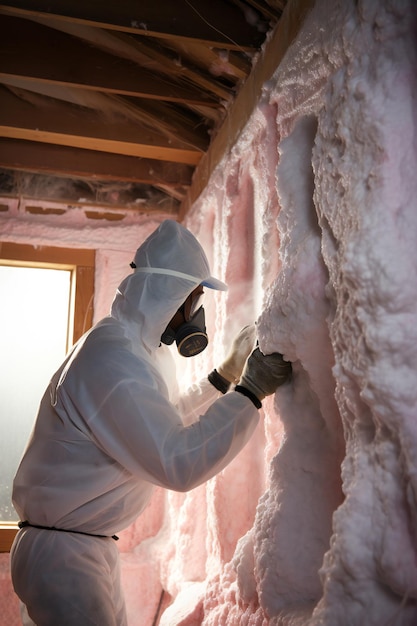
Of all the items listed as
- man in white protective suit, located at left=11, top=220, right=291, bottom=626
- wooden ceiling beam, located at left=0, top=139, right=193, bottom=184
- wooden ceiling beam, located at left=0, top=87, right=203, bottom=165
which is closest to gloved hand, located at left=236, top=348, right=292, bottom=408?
man in white protective suit, located at left=11, top=220, right=291, bottom=626

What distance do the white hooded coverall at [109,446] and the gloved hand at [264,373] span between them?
0.05 m

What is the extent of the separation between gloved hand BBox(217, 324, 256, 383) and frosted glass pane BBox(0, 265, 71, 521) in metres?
1.41

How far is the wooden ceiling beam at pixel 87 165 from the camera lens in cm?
271

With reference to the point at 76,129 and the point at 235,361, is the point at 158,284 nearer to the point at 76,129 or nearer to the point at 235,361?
the point at 235,361

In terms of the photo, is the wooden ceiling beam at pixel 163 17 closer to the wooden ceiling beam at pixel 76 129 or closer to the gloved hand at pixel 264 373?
the wooden ceiling beam at pixel 76 129

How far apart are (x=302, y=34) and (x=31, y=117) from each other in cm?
131

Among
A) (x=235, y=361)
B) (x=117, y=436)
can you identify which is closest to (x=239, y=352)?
(x=235, y=361)

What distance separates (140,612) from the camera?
102 inches

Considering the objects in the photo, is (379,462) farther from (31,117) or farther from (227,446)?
(31,117)

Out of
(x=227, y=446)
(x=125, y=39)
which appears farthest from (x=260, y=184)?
(x=227, y=446)

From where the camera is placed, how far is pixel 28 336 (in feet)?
10.2

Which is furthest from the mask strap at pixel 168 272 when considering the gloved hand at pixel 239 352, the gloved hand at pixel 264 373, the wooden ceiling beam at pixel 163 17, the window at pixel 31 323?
the window at pixel 31 323

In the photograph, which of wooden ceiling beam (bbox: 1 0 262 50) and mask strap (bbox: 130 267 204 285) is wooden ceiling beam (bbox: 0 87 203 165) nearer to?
wooden ceiling beam (bbox: 1 0 262 50)

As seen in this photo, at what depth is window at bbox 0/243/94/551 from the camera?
2.96 meters
